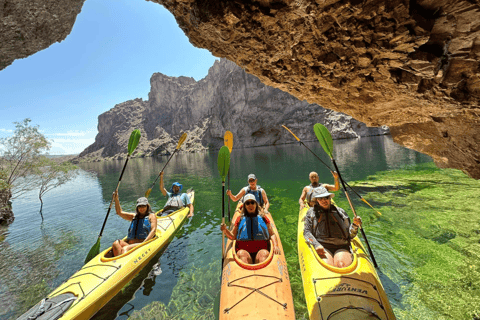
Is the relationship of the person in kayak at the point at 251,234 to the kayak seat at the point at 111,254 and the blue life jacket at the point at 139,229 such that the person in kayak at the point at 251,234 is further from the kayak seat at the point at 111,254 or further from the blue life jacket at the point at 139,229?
the blue life jacket at the point at 139,229

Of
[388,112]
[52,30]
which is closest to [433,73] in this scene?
[388,112]

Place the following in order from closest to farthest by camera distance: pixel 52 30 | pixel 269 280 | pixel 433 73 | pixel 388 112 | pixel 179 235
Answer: pixel 433 73, pixel 269 280, pixel 388 112, pixel 52 30, pixel 179 235

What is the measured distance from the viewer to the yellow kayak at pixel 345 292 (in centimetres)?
298

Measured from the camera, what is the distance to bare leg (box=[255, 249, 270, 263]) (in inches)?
175

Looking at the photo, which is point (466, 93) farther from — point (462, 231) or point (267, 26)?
point (462, 231)

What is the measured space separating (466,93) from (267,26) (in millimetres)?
2947

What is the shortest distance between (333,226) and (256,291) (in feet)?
7.24

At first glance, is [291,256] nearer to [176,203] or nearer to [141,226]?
[141,226]

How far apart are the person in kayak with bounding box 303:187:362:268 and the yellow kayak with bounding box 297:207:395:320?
31cm

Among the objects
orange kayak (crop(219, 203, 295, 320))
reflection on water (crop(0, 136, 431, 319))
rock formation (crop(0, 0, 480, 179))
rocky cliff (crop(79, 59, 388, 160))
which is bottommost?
reflection on water (crop(0, 136, 431, 319))

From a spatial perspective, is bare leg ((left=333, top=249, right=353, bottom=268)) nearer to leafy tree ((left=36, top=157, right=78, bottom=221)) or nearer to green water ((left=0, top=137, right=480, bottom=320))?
green water ((left=0, top=137, right=480, bottom=320))

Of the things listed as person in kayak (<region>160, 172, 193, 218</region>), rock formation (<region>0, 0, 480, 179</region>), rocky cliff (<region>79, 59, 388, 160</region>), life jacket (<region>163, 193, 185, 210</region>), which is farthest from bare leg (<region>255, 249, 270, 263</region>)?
rocky cliff (<region>79, 59, 388, 160</region>)

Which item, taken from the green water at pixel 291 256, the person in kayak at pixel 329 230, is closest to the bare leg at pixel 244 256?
the green water at pixel 291 256

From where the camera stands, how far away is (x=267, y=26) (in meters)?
3.25
